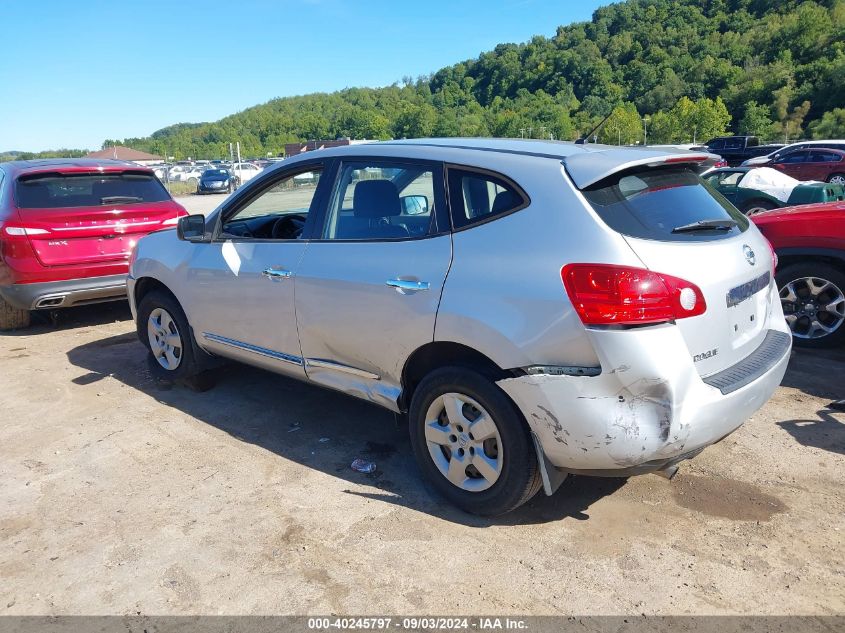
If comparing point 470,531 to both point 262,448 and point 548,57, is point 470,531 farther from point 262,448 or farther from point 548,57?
point 548,57

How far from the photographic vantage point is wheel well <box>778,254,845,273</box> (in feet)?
16.8

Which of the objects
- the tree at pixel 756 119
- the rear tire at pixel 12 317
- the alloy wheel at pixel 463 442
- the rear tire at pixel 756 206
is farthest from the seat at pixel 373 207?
the tree at pixel 756 119

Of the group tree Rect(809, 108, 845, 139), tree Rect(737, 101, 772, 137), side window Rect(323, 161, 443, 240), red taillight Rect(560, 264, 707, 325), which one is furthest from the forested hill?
red taillight Rect(560, 264, 707, 325)

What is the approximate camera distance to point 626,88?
12381cm

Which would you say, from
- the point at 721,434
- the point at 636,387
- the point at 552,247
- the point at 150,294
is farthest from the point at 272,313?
the point at 721,434

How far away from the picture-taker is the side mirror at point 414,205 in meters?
3.28

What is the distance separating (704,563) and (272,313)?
8.54ft

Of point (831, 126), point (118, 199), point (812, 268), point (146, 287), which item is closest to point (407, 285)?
point (146, 287)

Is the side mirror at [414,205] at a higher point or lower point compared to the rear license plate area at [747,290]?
higher

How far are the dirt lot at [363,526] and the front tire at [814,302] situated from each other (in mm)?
932

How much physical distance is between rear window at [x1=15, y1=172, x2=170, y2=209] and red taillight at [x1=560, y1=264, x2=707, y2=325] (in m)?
5.67

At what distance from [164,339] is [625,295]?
3677mm

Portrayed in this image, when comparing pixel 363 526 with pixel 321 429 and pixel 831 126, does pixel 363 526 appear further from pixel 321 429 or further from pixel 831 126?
pixel 831 126

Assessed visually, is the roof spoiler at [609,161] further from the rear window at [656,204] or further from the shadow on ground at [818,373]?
the shadow on ground at [818,373]
